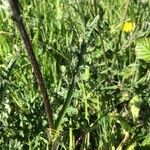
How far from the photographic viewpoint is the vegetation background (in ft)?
5.13

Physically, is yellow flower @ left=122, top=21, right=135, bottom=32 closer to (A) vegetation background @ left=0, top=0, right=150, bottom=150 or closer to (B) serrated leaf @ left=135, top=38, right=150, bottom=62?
(A) vegetation background @ left=0, top=0, right=150, bottom=150

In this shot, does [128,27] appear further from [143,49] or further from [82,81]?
[82,81]

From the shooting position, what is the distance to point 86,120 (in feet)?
5.58

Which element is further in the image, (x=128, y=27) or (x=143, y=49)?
(x=128, y=27)

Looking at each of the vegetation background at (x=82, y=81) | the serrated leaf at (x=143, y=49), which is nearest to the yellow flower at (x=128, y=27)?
the vegetation background at (x=82, y=81)

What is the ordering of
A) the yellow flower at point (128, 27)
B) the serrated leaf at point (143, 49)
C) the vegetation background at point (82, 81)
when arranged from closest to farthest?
the vegetation background at point (82, 81)
the serrated leaf at point (143, 49)
the yellow flower at point (128, 27)

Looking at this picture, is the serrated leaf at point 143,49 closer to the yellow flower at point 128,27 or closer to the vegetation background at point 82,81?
the vegetation background at point 82,81

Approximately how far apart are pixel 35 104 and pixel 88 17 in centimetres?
77

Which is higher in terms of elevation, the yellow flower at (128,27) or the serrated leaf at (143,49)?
the yellow flower at (128,27)

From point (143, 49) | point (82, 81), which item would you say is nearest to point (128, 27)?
point (143, 49)

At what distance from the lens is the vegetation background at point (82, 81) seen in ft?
5.13

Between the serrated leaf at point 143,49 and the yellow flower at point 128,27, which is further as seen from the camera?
the yellow flower at point 128,27

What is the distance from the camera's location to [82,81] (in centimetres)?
181

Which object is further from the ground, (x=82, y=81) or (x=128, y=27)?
(x=128, y=27)
